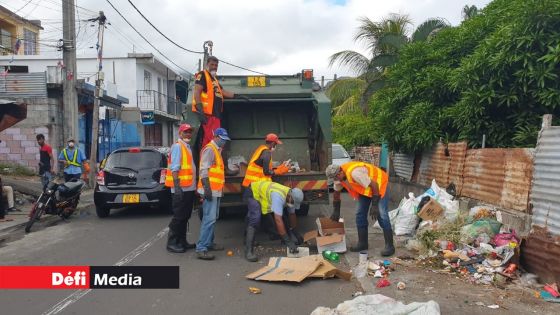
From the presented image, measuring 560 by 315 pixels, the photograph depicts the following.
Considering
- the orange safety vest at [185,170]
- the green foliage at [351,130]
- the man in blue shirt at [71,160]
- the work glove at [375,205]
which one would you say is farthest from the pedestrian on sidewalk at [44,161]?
the green foliage at [351,130]

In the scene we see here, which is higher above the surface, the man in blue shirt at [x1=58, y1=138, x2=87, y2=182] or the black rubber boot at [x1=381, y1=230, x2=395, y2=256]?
the man in blue shirt at [x1=58, y1=138, x2=87, y2=182]

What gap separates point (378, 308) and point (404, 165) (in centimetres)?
874

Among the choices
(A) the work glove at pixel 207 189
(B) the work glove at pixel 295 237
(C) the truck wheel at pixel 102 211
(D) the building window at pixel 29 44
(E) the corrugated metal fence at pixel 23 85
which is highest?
(D) the building window at pixel 29 44

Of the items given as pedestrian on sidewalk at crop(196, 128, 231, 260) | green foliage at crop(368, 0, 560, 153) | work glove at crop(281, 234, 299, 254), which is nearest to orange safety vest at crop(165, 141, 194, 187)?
pedestrian on sidewalk at crop(196, 128, 231, 260)

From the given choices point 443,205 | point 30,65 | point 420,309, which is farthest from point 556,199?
point 30,65

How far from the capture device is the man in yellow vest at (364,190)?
6.49 metres

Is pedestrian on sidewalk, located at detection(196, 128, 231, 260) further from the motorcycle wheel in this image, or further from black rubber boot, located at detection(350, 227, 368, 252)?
the motorcycle wheel

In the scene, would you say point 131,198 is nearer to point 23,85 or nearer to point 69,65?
point 69,65

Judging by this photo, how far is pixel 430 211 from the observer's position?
25.3 feet

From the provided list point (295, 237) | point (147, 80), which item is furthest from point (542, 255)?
point (147, 80)

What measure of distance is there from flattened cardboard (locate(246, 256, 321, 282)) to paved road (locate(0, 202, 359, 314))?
0.08 metres

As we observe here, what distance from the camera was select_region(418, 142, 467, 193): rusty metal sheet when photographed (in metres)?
9.09

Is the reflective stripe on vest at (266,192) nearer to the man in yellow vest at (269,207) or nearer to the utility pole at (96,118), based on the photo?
the man in yellow vest at (269,207)

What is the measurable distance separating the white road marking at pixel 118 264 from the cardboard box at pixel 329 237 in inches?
91.1
